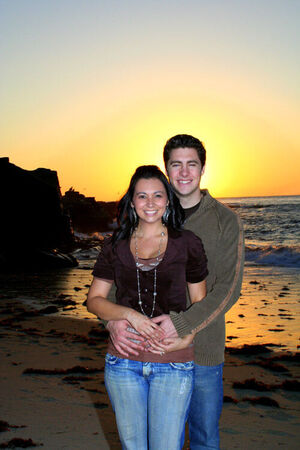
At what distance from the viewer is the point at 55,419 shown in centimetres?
502

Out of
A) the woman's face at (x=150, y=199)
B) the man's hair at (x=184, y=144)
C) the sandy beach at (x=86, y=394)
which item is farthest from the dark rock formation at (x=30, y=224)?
the woman's face at (x=150, y=199)

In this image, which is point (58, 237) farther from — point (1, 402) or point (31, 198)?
point (1, 402)

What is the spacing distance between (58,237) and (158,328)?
90.0 ft

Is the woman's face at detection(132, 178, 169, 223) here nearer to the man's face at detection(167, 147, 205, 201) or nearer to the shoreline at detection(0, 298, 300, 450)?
the man's face at detection(167, 147, 205, 201)

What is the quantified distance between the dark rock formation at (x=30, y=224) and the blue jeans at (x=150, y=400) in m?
17.7

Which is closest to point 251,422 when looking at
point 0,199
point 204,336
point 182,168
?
point 204,336

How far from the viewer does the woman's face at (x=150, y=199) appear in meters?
3.08

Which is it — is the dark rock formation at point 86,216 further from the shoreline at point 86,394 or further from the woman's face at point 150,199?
the woman's face at point 150,199

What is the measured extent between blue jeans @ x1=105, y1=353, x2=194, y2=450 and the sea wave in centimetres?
2032

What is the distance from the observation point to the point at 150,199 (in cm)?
308

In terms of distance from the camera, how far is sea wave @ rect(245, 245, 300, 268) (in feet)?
76.0

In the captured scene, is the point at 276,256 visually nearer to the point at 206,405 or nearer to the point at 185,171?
the point at 185,171

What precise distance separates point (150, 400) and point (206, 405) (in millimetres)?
685

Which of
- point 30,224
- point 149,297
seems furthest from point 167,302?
point 30,224
